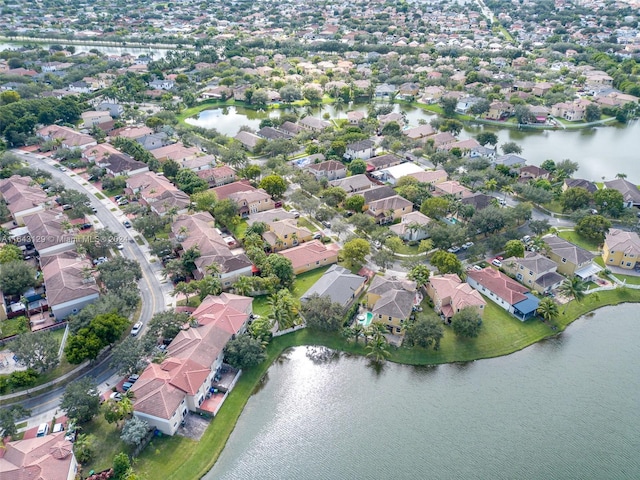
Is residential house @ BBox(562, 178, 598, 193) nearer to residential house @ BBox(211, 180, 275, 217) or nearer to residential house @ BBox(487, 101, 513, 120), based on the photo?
residential house @ BBox(487, 101, 513, 120)

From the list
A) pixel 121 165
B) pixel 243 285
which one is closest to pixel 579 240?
pixel 243 285

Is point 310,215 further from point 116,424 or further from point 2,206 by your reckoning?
point 2,206

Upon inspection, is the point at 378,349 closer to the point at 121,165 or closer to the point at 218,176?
the point at 218,176

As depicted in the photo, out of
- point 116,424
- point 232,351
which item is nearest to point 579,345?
point 232,351

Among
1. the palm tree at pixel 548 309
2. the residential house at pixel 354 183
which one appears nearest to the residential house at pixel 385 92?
the residential house at pixel 354 183

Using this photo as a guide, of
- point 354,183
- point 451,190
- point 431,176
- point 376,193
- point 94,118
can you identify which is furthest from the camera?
point 94,118

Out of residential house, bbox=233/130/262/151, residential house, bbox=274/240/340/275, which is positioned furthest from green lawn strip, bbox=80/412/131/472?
residential house, bbox=233/130/262/151
